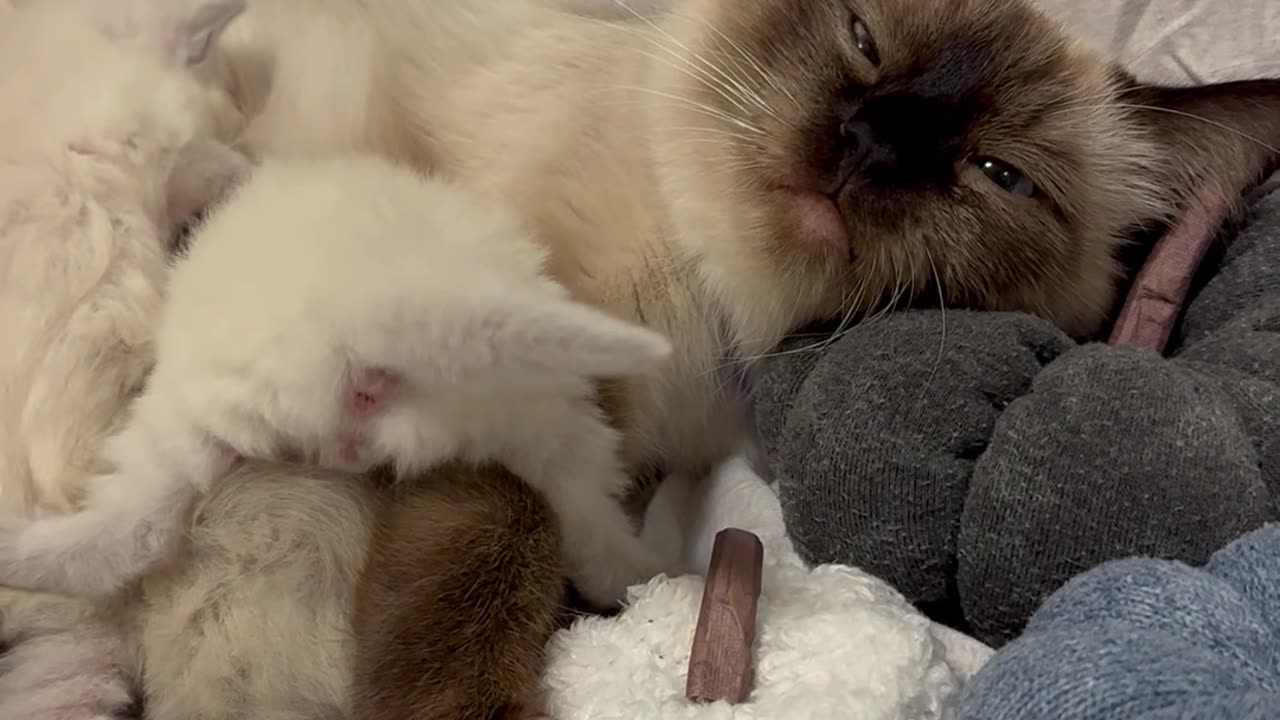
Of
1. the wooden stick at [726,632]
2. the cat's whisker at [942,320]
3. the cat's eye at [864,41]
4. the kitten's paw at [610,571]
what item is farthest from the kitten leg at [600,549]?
the cat's eye at [864,41]

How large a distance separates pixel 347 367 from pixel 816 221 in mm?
427

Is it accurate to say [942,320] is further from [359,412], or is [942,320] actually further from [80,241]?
[80,241]

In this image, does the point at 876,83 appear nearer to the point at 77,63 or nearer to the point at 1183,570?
the point at 1183,570

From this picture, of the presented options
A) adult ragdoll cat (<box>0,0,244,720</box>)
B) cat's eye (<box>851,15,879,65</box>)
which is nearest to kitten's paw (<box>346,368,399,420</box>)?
adult ragdoll cat (<box>0,0,244,720</box>)

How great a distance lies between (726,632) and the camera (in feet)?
2.36

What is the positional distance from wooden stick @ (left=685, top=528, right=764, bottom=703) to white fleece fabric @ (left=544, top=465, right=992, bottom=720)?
11mm

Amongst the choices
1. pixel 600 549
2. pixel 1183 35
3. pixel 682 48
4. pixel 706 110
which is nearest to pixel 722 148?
pixel 706 110

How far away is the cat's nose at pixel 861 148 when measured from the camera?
2.98ft

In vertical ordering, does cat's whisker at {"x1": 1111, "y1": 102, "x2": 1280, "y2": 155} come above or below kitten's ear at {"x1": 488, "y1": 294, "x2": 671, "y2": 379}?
above

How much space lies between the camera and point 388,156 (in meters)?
1.07

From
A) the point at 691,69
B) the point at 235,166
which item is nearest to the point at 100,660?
the point at 235,166

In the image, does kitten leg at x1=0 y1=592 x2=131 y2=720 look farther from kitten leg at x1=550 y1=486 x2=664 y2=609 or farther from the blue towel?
the blue towel

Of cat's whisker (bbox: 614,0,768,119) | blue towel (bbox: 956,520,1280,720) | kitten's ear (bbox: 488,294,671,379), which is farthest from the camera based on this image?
cat's whisker (bbox: 614,0,768,119)

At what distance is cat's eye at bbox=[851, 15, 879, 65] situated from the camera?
38.7 inches
